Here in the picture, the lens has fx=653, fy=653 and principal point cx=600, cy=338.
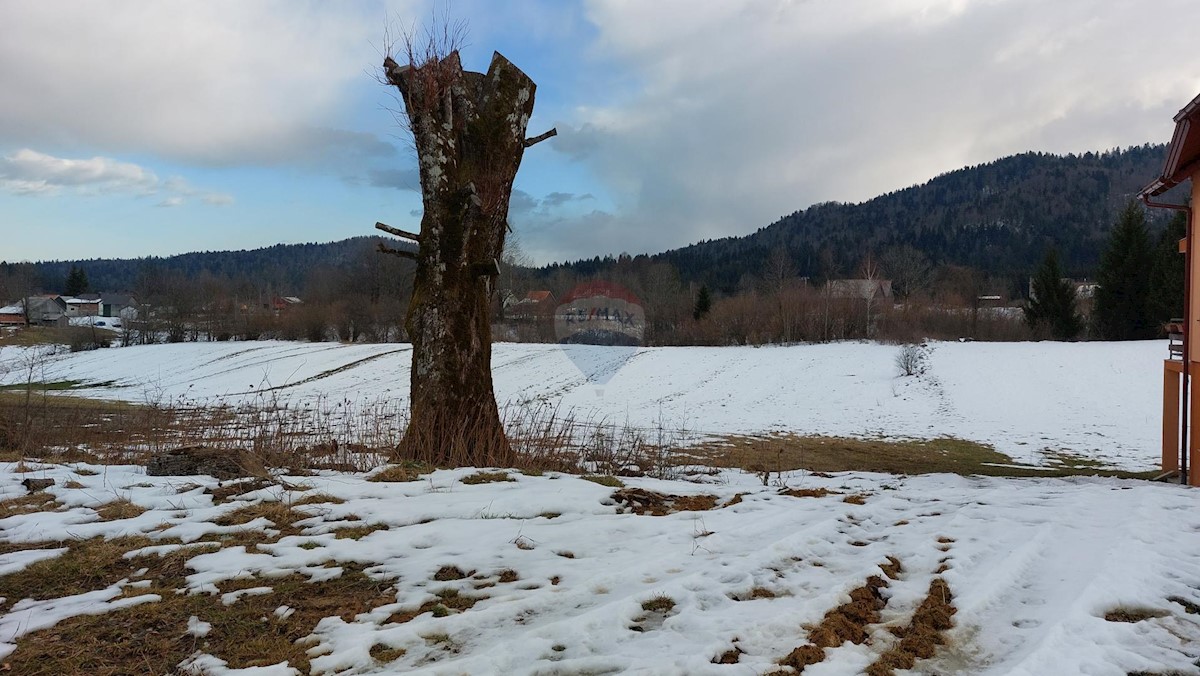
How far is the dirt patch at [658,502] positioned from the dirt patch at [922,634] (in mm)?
2264

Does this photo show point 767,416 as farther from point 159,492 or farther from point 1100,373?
point 159,492

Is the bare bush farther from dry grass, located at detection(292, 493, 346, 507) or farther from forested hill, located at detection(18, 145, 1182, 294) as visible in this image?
forested hill, located at detection(18, 145, 1182, 294)

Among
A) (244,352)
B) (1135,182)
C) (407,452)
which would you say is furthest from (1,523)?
(1135,182)

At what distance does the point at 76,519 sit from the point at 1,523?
0.45 metres

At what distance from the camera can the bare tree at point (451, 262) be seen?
8.05m

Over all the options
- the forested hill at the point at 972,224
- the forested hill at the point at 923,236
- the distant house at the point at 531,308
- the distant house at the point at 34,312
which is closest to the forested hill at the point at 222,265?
the forested hill at the point at 923,236

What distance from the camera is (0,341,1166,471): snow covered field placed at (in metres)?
19.6

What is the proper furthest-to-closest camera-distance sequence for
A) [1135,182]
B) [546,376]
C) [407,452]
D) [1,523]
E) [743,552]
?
[1135,182], [546,376], [407,452], [1,523], [743,552]

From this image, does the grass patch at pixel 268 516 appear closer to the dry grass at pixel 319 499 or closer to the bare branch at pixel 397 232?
the dry grass at pixel 319 499

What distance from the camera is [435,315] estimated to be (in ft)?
26.8

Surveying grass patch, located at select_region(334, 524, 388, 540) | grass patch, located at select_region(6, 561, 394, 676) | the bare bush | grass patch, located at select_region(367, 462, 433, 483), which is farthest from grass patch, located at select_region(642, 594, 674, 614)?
the bare bush

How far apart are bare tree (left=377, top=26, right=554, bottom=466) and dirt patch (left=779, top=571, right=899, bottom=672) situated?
200 inches

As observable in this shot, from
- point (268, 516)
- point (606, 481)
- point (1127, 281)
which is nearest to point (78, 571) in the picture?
point (268, 516)

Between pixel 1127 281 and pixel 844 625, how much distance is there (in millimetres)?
48984
